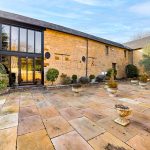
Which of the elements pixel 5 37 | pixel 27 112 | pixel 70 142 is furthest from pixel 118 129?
pixel 5 37

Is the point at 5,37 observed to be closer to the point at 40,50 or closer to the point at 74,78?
the point at 40,50

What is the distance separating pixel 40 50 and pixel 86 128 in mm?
8302

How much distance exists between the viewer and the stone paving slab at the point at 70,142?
2.61 meters

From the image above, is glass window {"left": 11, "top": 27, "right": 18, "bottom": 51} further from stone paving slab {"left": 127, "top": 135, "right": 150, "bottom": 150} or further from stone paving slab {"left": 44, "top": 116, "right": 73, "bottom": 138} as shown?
stone paving slab {"left": 127, "top": 135, "right": 150, "bottom": 150}

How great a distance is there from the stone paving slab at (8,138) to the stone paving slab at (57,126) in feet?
2.68

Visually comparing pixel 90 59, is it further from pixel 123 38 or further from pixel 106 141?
pixel 123 38

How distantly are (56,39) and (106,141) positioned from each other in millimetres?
9748

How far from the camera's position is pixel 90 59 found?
538 inches

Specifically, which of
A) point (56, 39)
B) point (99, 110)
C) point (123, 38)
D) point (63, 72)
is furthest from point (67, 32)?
point (123, 38)

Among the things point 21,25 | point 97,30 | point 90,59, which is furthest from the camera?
point 97,30

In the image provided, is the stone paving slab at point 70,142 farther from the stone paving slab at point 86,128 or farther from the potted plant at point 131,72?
the potted plant at point 131,72

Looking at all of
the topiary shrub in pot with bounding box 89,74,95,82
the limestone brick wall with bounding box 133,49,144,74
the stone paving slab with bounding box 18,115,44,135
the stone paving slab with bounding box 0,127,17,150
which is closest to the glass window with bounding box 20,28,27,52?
the stone paving slab with bounding box 18,115,44,135

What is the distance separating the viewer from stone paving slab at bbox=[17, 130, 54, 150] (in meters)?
2.61

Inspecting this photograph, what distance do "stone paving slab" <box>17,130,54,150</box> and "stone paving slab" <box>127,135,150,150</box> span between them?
174 cm
